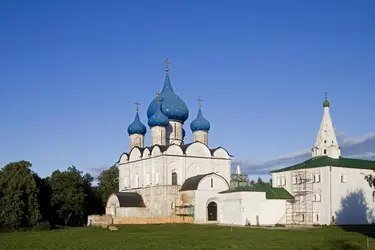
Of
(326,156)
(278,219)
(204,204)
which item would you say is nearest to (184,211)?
(204,204)

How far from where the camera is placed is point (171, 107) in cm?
5891

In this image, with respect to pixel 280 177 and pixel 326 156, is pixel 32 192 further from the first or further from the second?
pixel 326 156

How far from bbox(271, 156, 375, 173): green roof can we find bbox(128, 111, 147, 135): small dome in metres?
17.1

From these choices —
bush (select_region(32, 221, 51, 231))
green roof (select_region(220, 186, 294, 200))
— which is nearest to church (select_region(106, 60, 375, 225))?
green roof (select_region(220, 186, 294, 200))

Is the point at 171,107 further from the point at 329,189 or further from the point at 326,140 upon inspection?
the point at 329,189

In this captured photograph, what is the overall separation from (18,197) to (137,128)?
638 inches

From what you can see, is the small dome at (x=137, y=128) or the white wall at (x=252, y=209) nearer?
the white wall at (x=252, y=209)

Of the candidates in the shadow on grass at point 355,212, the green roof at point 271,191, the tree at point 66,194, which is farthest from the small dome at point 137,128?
the shadow on grass at point 355,212

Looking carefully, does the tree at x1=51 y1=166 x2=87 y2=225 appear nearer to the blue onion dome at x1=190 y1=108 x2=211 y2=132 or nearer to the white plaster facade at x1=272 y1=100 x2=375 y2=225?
the blue onion dome at x1=190 y1=108 x2=211 y2=132

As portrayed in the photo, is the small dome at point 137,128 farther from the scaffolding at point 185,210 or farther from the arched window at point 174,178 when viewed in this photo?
the scaffolding at point 185,210

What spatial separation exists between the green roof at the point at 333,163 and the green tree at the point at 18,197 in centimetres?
2382

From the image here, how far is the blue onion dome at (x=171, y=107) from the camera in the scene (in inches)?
2317

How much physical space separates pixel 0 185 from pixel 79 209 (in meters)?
12.7

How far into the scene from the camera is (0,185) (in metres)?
49.8
